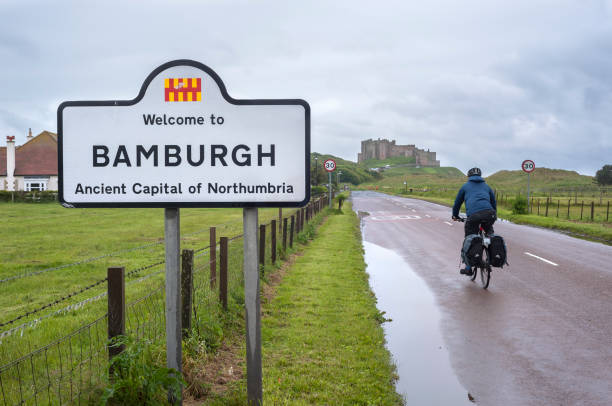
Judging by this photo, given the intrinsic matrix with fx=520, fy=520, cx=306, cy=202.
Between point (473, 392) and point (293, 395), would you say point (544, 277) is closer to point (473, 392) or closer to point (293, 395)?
point (473, 392)

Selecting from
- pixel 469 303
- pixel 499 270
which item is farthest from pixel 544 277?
pixel 469 303

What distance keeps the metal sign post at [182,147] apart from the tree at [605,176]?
116 m

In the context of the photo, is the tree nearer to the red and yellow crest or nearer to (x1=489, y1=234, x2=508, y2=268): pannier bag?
(x1=489, y1=234, x2=508, y2=268): pannier bag

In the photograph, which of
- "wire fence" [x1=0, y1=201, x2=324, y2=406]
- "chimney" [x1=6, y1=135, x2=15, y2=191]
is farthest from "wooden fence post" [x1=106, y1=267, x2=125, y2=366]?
"chimney" [x1=6, y1=135, x2=15, y2=191]

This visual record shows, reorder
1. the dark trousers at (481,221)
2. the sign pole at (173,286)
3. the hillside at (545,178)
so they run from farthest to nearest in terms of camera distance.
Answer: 1. the hillside at (545,178)
2. the dark trousers at (481,221)
3. the sign pole at (173,286)

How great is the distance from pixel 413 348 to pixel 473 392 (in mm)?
1330

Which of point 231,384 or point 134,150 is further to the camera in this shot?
point 231,384

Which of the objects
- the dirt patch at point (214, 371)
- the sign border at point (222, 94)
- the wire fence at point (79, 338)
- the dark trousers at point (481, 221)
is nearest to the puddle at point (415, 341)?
the dark trousers at point (481, 221)

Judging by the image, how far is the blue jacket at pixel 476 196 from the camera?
9.39m

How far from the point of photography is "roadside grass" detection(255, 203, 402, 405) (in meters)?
4.69

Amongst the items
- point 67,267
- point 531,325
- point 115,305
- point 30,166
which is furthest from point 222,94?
point 30,166

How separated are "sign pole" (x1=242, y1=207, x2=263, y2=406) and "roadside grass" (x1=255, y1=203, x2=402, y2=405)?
29.4 inches

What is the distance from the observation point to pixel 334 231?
66.1 ft

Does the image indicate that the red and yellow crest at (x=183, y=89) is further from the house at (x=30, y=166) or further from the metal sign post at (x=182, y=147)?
the house at (x=30, y=166)
